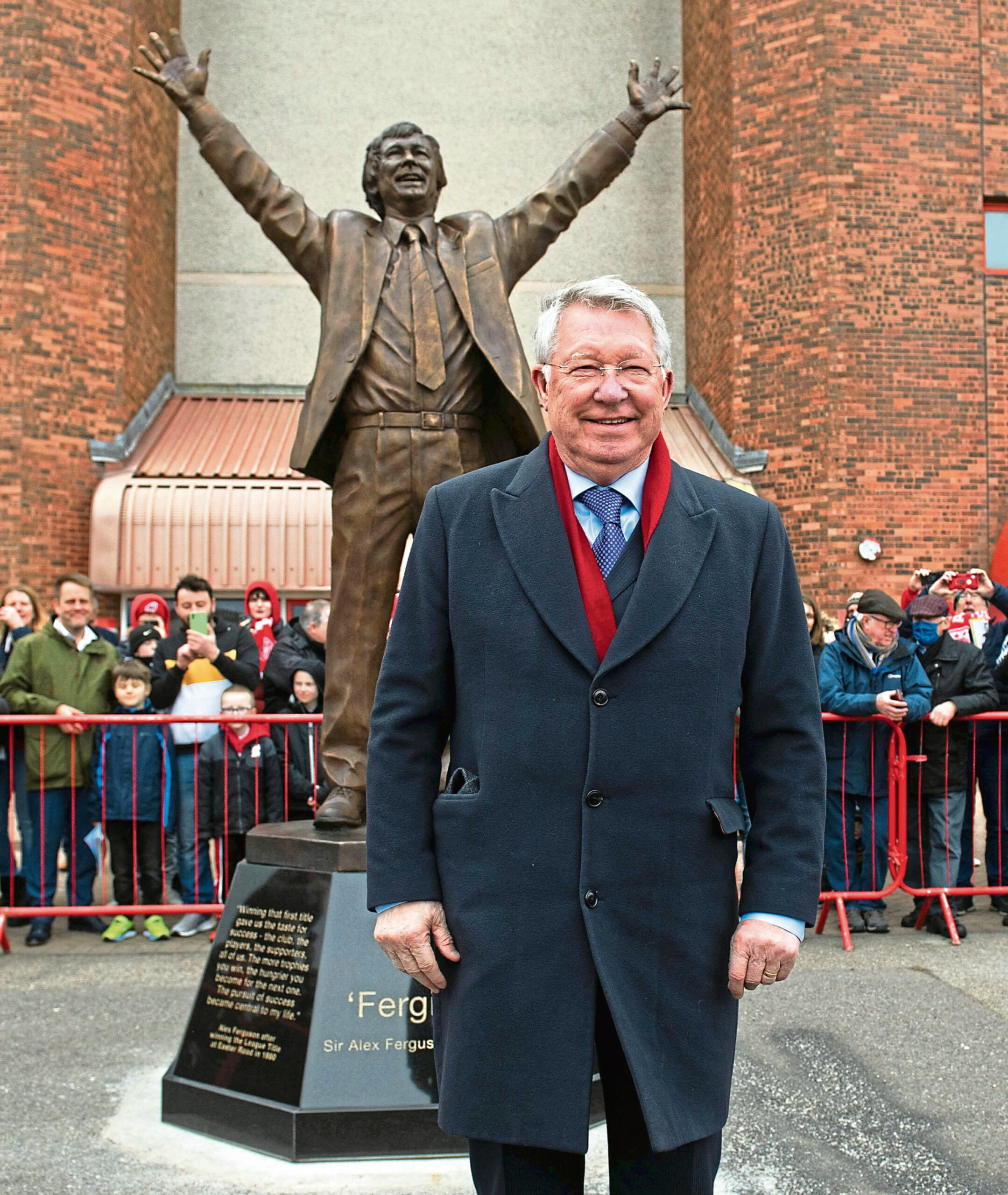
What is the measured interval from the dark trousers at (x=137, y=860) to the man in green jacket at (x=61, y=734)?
0.15m

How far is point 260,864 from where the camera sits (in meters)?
4.19

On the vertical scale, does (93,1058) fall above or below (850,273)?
below

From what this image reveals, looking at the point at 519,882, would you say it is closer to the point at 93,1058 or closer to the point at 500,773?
the point at 500,773

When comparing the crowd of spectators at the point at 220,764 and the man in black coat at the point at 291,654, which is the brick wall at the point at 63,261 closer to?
the crowd of spectators at the point at 220,764

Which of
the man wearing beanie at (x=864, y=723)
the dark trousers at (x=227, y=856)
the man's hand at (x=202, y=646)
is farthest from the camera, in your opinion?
the man's hand at (x=202, y=646)

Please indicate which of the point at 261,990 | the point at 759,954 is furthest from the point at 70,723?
the point at 759,954

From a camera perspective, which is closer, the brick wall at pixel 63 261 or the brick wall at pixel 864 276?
the brick wall at pixel 63 261

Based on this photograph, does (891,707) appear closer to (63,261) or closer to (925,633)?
(925,633)

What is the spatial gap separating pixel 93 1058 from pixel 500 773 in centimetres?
353

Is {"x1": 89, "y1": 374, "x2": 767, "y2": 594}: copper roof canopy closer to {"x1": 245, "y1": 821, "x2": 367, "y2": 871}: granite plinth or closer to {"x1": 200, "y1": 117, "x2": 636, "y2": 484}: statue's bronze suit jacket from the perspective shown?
{"x1": 200, "y1": 117, "x2": 636, "y2": 484}: statue's bronze suit jacket

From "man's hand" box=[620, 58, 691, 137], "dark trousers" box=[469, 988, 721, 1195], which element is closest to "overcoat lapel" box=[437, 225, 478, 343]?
"man's hand" box=[620, 58, 691, 137]

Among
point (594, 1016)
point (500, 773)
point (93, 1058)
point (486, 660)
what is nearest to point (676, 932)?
point (594, 1016)

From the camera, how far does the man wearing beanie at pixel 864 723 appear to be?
23.1 ft

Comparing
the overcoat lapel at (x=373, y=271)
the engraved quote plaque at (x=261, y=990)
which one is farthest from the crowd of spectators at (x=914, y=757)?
the engraved quote plaque at (x=261, y=990)
